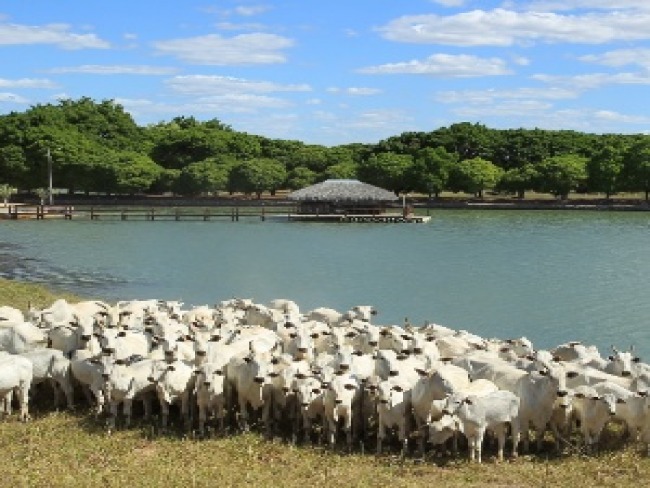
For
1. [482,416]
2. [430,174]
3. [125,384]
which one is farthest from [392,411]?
[430,174]

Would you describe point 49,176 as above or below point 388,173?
below

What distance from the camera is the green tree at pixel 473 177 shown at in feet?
250

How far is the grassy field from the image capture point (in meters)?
9.74

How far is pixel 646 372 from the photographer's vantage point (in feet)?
41.2

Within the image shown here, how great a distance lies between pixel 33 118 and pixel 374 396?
270ft

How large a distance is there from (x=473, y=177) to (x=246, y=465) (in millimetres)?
67534

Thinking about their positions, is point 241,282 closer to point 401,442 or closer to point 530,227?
point 401,442

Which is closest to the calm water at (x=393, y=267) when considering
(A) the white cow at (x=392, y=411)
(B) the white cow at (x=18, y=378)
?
(A) the white cow at (x=392, y=411)

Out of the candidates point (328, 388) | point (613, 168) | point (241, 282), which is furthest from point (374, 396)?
point (613, 168)

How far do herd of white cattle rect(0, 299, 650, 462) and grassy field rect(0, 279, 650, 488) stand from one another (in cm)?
34

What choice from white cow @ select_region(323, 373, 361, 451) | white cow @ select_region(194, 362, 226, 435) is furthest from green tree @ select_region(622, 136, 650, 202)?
white cow @ select_region(194, 362, 226, 435)

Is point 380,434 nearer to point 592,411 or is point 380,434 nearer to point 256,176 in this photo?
point 592,411

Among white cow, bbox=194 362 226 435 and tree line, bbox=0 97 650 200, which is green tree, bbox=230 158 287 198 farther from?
white cow, bbox=194 362 226 435

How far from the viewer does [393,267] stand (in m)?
38.0
